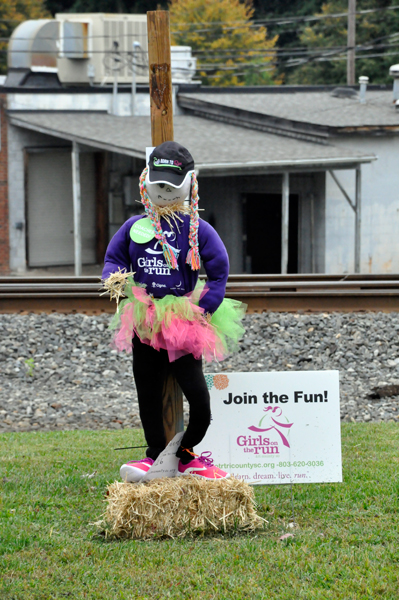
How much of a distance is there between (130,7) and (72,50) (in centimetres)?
2863

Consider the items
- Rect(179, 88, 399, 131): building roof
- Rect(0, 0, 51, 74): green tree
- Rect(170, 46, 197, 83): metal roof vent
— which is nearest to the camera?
Rect(179, 88, 399, 131): building roof

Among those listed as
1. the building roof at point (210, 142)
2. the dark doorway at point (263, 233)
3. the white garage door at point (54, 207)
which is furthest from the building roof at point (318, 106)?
the white garage door at point (54, 207)

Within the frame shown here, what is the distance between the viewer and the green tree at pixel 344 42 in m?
45.7

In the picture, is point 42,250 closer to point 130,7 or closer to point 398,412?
point 398,412

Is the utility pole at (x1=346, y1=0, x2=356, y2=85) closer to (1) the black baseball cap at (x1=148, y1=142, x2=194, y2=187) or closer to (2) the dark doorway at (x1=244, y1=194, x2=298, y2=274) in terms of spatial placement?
(2) the dark doorway at (x1=244, y1=194, x2=298, y2=274)

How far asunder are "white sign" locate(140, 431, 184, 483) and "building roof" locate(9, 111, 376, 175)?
11.7 meters

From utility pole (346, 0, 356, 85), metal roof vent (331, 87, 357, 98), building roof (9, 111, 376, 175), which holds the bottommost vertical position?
building roof (9, 111, 376, 175)

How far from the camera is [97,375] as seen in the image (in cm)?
878

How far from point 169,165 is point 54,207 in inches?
742

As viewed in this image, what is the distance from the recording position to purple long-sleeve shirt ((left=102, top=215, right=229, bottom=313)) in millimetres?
4555

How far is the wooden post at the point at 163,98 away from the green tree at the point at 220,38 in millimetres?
45353

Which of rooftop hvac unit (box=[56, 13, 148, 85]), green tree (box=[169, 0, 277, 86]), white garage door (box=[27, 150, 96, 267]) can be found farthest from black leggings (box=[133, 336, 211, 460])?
green tree (box=[169, 0, 277, 86])

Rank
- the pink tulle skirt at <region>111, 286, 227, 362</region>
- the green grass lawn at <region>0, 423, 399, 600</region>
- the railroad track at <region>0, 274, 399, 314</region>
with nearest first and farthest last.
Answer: the green grass lawn at <region>0, 423, 399, 600</region> < the pink tulle skirt at <region>111, 286, 227, 362</region> < the railroad track at <region>0, 274, 399, 314</region>

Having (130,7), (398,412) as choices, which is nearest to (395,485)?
(398,412)
